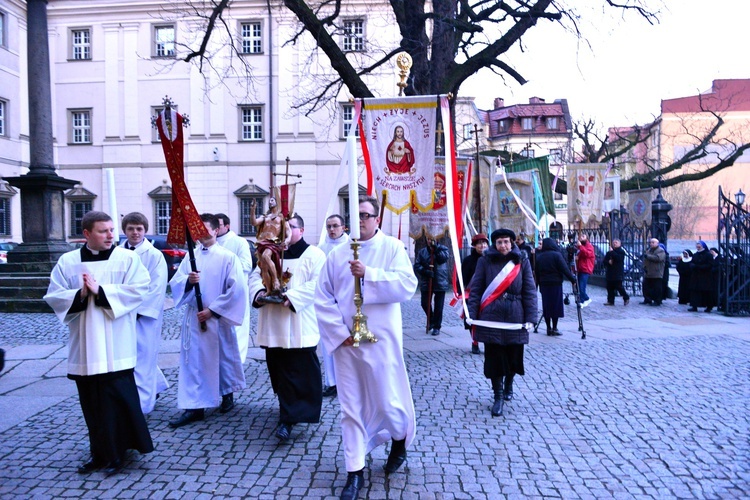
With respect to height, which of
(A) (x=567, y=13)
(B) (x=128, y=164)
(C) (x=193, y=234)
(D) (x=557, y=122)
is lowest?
(C) (x=193, y=234)

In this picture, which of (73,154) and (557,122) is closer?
(73,154)

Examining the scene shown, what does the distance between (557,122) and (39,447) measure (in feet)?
179

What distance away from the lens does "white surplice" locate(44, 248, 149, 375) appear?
13.9ft

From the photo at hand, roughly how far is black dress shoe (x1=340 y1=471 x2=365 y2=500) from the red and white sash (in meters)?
2.58

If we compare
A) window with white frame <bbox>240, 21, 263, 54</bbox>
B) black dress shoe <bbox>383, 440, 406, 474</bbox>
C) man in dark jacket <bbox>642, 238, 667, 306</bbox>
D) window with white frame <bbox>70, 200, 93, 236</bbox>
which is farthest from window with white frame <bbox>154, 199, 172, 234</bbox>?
black dress shoe <bbox>383, 440, 406, 474</bbox>

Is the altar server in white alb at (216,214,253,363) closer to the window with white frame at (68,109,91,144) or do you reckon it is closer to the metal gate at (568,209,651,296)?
the metal gate at (568,209,651,296)

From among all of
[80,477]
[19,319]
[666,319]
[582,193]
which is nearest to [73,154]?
[19,319]

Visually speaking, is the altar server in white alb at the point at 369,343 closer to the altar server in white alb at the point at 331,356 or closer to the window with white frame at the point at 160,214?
the altar server in white alb at the point at 331,356

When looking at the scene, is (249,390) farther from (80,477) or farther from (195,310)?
(80,477)

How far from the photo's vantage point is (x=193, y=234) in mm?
5285

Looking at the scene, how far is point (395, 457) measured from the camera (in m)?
4.33

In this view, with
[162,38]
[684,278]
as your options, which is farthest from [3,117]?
[684,278]

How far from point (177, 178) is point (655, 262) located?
12.6 m

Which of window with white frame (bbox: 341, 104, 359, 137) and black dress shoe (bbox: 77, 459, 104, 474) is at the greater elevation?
window with white frame (bbox: 341, 104, 359, 137)
